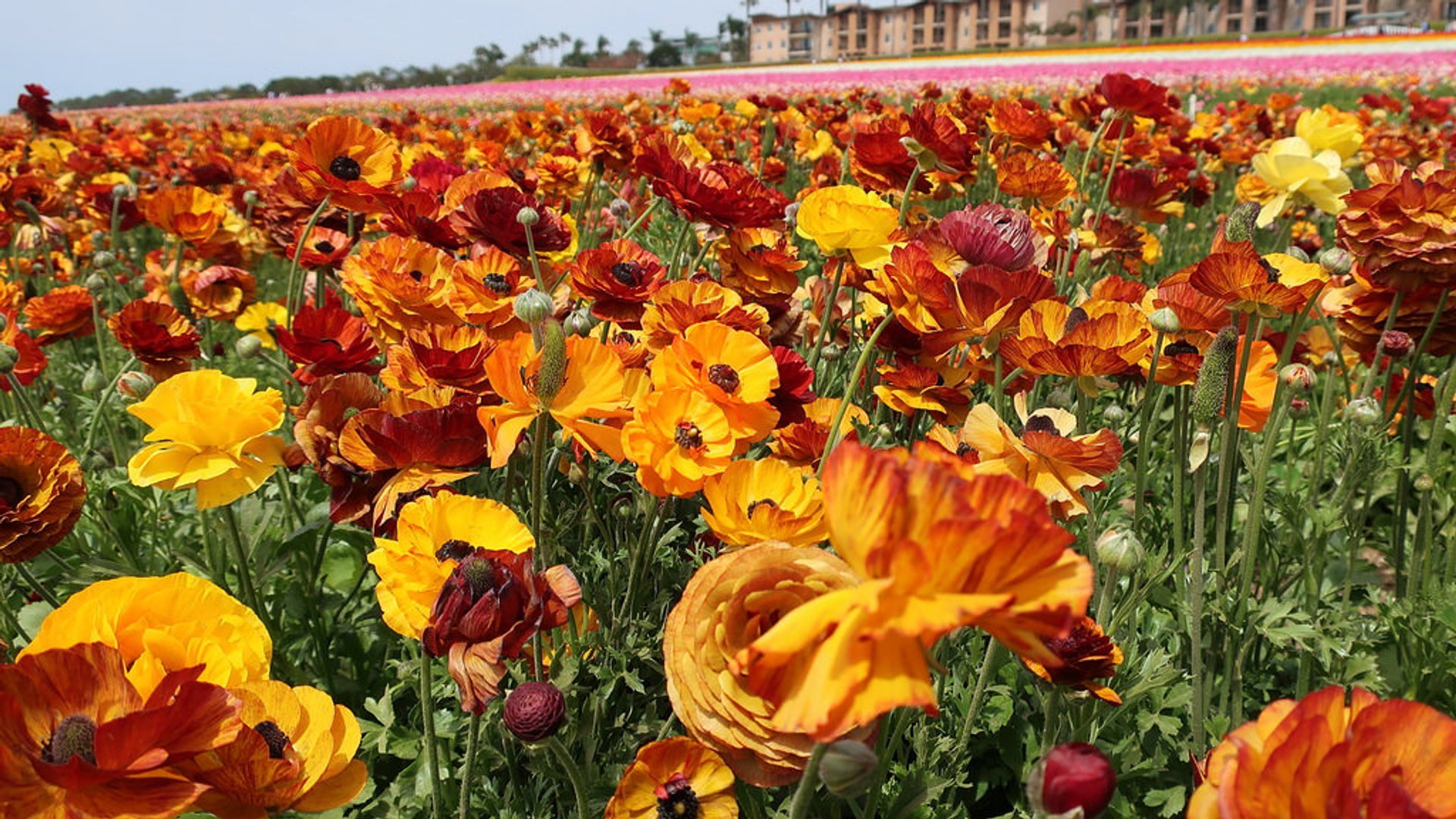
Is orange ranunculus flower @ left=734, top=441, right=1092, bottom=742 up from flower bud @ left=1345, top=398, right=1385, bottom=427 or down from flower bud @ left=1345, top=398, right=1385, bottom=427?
up

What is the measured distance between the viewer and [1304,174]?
208 cm

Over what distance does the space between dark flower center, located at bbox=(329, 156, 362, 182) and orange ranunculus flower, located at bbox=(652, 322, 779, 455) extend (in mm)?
959

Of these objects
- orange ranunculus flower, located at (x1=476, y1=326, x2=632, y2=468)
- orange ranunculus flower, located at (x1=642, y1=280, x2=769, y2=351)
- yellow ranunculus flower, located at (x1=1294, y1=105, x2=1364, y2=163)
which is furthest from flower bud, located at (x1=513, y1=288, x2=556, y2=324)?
yellow ranunculus flower, located at (x1=1294, y1=105, x2=1364, y2=163)

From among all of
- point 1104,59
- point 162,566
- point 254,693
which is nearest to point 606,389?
point 254,693

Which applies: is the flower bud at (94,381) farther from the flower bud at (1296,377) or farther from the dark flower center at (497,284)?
the flower bud at (1296,377)

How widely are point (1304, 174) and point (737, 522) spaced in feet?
5.74

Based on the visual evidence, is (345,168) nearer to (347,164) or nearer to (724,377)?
(347,164)

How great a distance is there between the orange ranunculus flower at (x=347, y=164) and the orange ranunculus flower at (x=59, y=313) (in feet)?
3.59

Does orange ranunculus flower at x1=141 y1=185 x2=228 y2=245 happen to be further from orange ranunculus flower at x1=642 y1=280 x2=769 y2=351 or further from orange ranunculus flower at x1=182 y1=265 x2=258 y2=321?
orange ranunculus flower at x1=642 y1=280 x2=769 y2=351

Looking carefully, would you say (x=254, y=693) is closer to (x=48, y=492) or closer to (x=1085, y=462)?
(x=48, y=492)

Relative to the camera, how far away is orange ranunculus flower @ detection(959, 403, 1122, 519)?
1069mm

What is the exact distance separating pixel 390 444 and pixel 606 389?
26cm

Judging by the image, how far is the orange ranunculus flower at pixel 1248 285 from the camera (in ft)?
4.43

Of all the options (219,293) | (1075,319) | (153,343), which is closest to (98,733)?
(1075,319)
